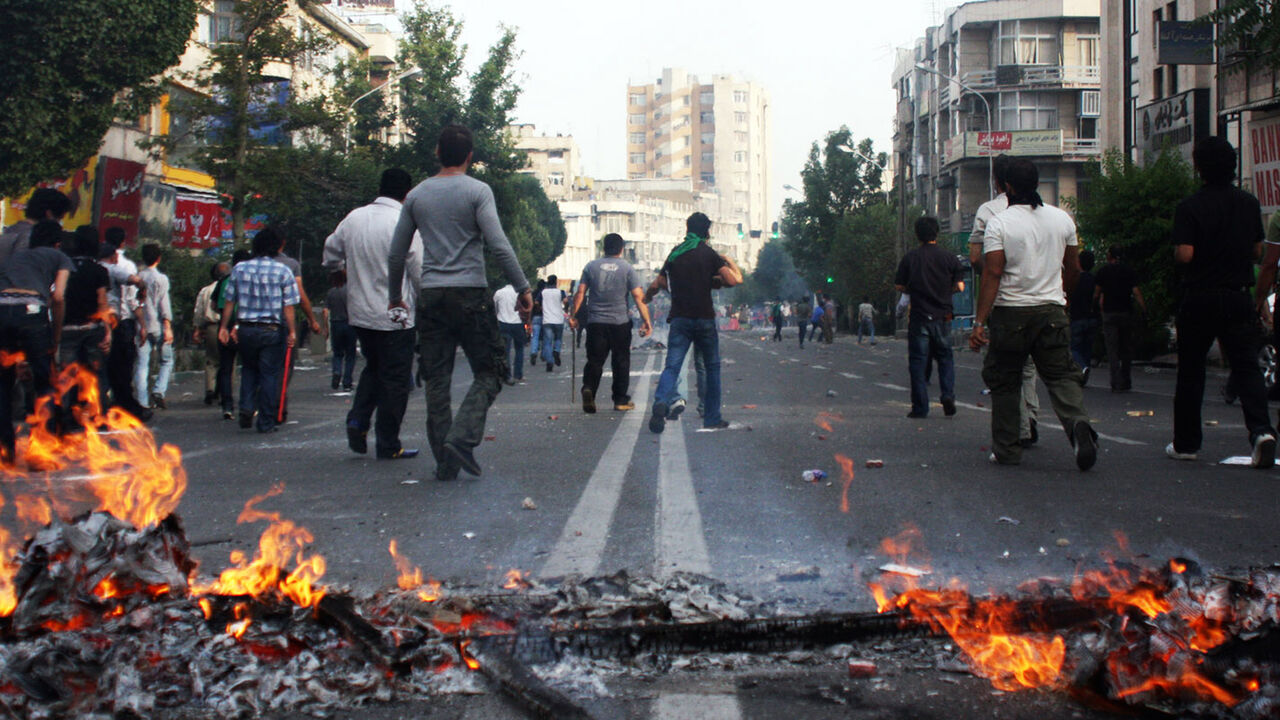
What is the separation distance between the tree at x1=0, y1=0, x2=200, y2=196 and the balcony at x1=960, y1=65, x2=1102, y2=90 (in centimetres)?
5098

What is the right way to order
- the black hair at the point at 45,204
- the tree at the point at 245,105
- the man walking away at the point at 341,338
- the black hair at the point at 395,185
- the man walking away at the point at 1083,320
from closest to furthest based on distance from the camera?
the black hair at the point at 395,185 → the black hair at the point at 45,204 → the man walking away at the point at 1083,320 → the man walking away at the point at 341,338 → the tree at the point at 245,105

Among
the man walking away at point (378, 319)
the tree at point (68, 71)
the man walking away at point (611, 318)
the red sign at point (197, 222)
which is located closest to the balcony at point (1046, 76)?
the red sign at point (197, 222)

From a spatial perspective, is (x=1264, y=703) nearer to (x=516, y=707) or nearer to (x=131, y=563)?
(x=516, y=707)

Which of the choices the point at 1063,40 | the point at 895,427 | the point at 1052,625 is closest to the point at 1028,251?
the point at 895,427

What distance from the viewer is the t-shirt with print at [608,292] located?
42.3 feet

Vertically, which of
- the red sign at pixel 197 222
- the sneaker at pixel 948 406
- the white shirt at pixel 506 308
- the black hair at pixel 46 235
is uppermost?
the red sign at pixel 197 222

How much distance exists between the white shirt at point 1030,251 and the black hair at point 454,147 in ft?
10.7

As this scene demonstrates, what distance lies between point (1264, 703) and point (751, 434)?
7.00m

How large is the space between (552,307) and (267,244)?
12.8 meters

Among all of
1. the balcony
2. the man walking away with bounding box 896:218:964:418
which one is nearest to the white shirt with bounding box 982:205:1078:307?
the man walking away with bounding box 896:218:964:418

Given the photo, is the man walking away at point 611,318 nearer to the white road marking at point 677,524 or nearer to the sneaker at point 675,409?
the sneaker at point 675,409

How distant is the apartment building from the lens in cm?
6391

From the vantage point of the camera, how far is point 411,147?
151 ft

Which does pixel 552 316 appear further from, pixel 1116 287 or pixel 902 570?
pixel 902 570
